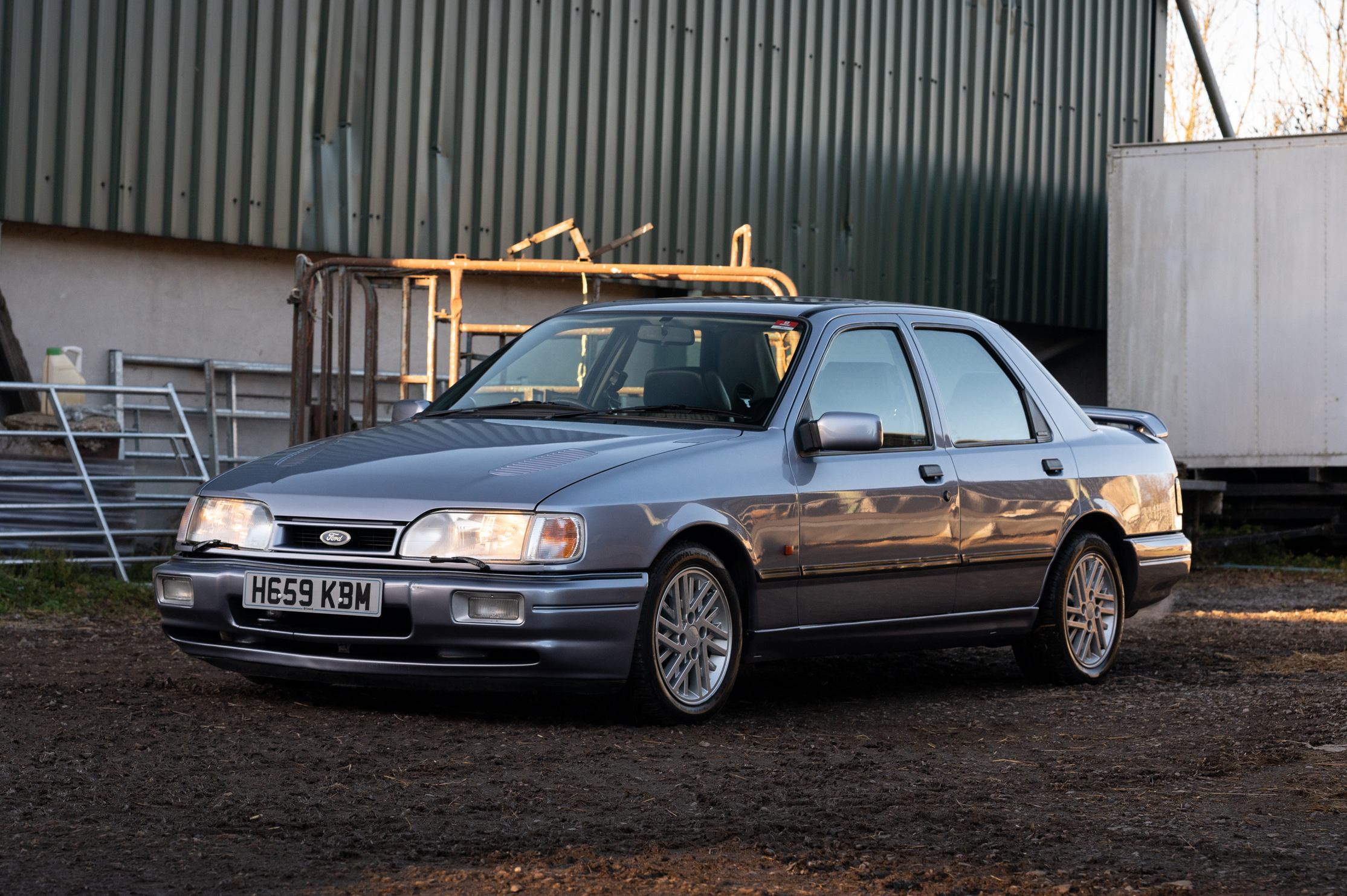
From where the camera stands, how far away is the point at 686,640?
5914 millimetres

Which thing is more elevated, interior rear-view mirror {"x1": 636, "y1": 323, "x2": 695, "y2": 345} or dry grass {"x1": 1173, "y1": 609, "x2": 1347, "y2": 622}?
interior rear-view mirror {"x1": 636, "y1": 323, "x2": 695, "y2": 345}

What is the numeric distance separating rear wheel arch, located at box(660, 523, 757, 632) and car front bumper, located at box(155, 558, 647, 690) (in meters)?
0.40

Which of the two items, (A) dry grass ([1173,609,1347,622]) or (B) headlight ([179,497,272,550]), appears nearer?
(B) headlight ([179,497,272,550])

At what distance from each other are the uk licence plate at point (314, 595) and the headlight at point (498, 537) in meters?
0.17

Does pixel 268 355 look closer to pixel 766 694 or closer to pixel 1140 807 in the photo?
pixel 766 694

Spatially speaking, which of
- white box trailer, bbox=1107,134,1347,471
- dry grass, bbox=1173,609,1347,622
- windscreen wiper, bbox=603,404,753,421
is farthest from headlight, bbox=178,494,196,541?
white box trailer, bbox=1107,134,1347,471

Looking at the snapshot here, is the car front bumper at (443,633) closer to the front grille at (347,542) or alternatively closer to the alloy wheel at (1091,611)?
the front grille at (347,542)

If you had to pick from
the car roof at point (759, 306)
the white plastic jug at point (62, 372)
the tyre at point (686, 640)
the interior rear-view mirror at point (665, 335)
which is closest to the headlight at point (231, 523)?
the tyre at point (686, 640)

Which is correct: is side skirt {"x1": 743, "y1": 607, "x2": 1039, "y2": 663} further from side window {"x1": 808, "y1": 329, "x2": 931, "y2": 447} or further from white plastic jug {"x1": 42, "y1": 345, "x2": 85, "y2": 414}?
white plastic jug {"x1": 42, "y1": 345, "x2": 85, "y2": 414}

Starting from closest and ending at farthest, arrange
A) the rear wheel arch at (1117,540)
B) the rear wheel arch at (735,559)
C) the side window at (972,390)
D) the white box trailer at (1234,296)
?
the rear wheel arch at (735,559) < the side window at (972,390) < the rear wheel arch at (1117,540) < the white box trailer at (1234,296)

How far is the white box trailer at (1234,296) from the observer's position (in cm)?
1487

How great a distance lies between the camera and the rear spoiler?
27.9 ft

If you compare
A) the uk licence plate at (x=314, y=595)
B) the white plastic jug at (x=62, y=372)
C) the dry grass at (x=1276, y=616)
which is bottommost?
the dry grass at (x=1276, y=616)

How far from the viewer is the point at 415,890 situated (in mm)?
3674
